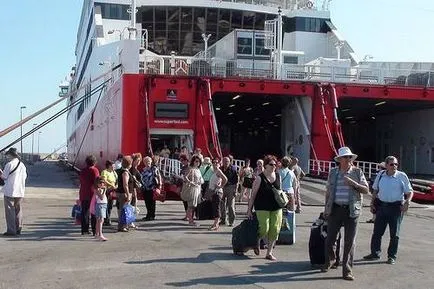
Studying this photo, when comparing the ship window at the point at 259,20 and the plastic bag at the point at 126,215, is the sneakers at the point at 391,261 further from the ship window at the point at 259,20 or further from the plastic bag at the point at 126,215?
the ship window at the point at 259,20

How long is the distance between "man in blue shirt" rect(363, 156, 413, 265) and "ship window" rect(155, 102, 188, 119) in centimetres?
1467

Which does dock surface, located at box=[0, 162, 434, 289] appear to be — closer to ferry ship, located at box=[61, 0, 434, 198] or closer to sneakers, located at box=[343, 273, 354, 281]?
sneakers, located at box=[343, 273, 354, 281]

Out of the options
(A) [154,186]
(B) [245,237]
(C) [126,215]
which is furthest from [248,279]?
(A) [154,186]

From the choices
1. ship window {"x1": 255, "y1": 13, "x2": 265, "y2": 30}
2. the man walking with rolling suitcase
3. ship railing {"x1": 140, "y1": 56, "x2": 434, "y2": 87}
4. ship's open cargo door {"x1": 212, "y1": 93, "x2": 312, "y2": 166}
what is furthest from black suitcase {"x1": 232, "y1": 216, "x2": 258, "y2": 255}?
ship window {"x1": 255, "y1": 13, "x2": 265, "y2": 30}

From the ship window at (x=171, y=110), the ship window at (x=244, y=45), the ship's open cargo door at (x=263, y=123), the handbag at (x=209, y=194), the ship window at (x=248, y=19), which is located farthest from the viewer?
the ship window at (x=248, y=19)

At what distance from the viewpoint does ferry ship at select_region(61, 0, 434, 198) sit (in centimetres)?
2370

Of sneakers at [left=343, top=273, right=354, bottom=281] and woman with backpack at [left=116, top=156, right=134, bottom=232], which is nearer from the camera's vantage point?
sneakers at [left=343, top=273, right=354, bottom=281]

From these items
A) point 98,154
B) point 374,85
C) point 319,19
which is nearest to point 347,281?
point 374,85

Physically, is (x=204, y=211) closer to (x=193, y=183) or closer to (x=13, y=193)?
(x=193, y=183)

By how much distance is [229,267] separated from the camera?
343 inches

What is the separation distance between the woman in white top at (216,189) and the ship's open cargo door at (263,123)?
553 inches

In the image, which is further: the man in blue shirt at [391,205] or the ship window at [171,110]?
the ship window at [171,110]

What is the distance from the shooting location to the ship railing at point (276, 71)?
2548cm

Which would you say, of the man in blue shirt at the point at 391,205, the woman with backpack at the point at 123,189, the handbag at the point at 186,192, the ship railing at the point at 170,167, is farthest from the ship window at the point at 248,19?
the man in blue shirt at the point at 391,205
